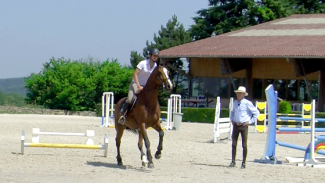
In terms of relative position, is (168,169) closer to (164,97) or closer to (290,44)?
(290,44)

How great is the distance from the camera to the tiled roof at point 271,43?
1505 inches

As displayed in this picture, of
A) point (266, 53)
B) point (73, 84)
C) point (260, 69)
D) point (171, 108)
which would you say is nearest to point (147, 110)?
point (171, 108)

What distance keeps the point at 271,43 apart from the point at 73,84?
13897 mm

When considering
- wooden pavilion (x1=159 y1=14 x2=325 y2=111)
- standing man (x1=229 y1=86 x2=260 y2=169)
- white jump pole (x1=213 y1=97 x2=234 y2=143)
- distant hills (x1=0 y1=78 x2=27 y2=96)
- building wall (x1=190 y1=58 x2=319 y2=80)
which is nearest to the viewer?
standing man (x1=229 y1=86 x2=260 y2=169)

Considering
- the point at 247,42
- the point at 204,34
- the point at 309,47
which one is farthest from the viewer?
the point at 204,34

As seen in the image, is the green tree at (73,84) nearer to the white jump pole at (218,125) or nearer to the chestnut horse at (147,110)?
the white jump pole at (218,125)

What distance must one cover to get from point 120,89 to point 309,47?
1454 cm

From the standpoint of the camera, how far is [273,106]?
14.4 m

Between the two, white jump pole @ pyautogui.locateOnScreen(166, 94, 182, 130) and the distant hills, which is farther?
the distant hills

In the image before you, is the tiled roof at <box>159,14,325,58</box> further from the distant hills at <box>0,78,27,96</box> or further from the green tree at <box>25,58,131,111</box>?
the distant hills at <box>0,78,27,96</box>

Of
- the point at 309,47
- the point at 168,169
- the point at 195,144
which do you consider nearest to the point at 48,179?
the point at 168,169

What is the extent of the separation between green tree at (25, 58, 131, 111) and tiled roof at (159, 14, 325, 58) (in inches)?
196

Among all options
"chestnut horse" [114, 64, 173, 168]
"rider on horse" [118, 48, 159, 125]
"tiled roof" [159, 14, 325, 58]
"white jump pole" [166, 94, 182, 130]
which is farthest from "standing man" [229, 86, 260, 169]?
"tiled roof" [159, 14, 325, 58]

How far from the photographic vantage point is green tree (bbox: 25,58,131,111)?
4544cm
